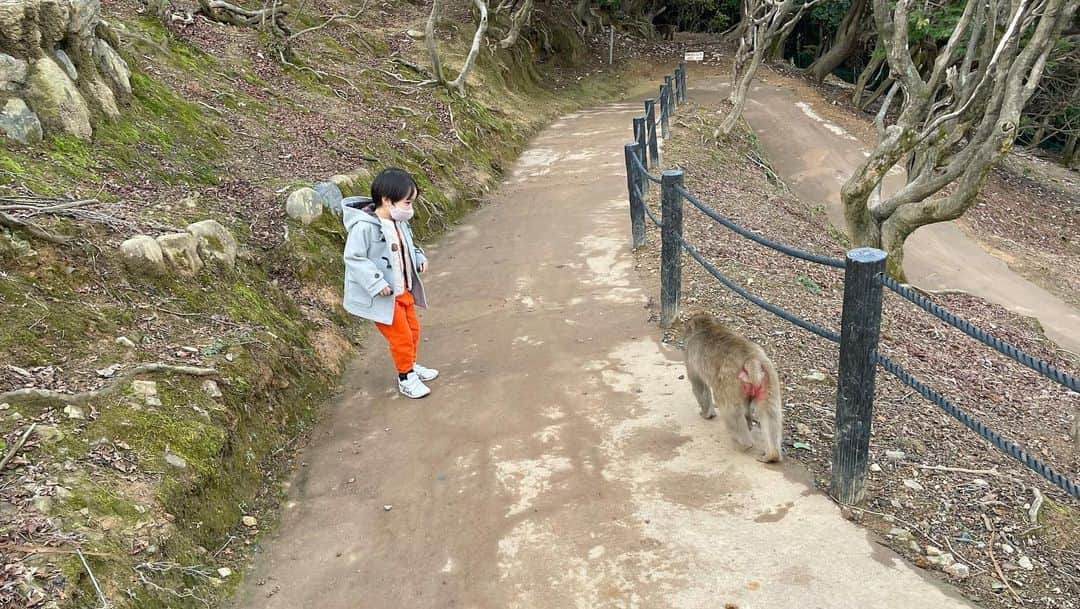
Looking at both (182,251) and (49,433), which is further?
(182,251)

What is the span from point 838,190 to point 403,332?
1394 cm

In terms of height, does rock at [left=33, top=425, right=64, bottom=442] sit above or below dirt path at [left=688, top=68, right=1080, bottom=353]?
above

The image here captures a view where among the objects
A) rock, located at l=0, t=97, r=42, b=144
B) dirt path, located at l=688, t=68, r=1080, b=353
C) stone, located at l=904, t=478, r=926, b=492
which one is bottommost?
dirt path, located at l=688, t=68, r=1080, b=353

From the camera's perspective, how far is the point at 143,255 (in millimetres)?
4965

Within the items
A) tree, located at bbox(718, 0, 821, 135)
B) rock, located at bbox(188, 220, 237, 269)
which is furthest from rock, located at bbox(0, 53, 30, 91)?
tree, located at bbox(718, 0, 821, 135)

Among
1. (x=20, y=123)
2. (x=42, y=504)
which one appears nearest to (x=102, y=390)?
(x=42, y=504)

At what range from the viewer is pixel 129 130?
6754 millimetres

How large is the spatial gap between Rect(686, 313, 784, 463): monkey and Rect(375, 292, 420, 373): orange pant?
6.26ft

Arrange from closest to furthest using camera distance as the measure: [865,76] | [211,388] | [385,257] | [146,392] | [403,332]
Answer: [146,392]
[211,388]
[385,257]
[403,332]
[865,76]

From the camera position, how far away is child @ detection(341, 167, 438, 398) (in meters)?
4.71

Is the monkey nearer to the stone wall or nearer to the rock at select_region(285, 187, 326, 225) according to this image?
the rock at select_region(285, 187, 326, 225)

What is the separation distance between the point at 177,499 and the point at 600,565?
205cm

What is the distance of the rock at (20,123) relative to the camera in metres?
5.64

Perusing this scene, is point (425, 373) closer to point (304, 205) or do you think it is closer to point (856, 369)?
point (304, 205)
